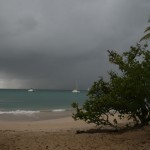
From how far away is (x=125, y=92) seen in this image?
57.0 feet

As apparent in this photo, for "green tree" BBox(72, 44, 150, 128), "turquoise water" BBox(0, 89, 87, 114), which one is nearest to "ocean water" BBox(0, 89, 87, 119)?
"turquoise water" BBox(0, 89, 87, 114)

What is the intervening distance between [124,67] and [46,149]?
21.8 feet

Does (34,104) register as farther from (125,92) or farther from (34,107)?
(125,92)

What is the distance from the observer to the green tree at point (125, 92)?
55.7ft

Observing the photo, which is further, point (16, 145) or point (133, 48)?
point (133, 48)

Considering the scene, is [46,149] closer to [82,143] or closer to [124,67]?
[82,143]

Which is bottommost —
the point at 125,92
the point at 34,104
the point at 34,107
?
the point at 125,92

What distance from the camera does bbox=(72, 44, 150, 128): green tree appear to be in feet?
55.7

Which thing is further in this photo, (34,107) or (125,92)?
(34,107)

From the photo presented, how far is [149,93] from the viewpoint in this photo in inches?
661

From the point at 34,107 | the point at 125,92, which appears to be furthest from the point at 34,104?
the point at 125,92

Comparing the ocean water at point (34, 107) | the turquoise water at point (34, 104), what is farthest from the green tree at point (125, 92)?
the turquoise water at point (34, 104)

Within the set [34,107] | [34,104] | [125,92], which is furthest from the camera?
[34,104]

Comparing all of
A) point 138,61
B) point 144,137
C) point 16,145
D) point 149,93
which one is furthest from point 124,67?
point 16,145
